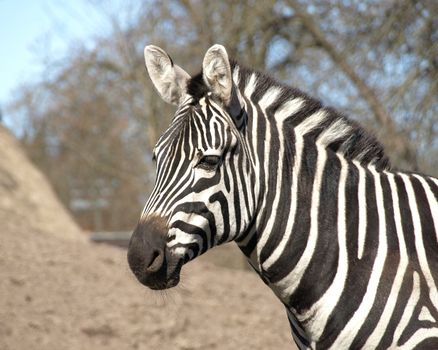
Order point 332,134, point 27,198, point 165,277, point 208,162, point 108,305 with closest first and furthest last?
point 165,277, point 208,162, point 332,134, point 108,305, point 27,198

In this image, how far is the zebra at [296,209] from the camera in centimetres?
365

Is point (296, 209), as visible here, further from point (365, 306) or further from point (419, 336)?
point (419, 336)

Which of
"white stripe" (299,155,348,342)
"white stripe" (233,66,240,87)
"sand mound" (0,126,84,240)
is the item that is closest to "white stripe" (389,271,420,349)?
"white stripe" (299,155,348,342)

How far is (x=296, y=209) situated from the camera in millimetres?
3947

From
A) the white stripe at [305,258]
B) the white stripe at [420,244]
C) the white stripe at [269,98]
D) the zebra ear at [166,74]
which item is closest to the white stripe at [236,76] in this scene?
the white stripe at [269,98]

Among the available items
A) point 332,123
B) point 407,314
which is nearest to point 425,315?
point 407,314

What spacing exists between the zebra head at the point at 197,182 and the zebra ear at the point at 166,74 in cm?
9

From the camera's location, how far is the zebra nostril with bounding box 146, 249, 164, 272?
3.52 metres

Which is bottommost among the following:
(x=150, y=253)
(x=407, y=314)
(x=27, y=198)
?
(x=27, y=198)

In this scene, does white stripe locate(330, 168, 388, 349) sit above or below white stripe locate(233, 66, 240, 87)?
below

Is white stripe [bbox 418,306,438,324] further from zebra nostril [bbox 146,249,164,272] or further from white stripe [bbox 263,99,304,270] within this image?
zebra nostril [bbox 146,249,164,272]

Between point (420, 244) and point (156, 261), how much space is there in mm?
1503

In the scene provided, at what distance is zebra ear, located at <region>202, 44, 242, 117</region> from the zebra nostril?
0.94 metres

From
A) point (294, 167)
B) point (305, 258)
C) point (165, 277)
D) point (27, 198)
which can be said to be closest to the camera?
point (165, 277)
